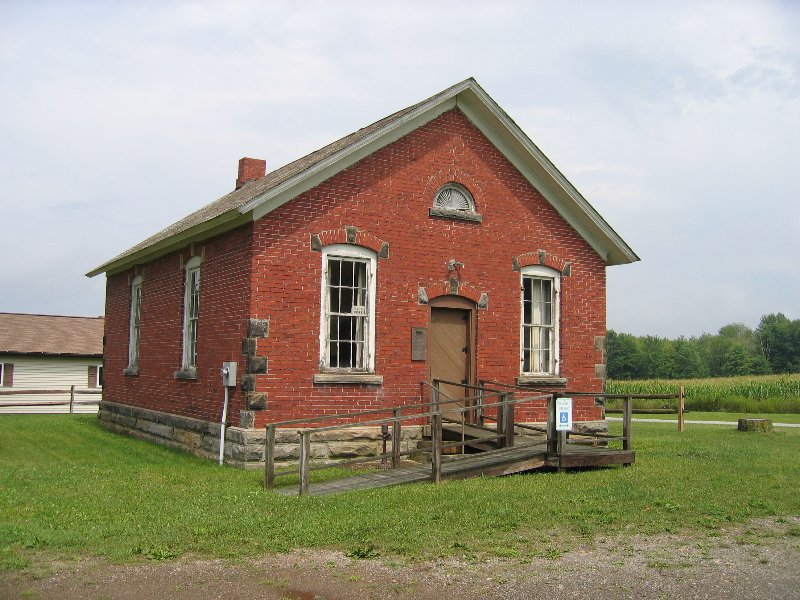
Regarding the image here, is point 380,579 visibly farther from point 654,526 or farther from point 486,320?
point 486,320

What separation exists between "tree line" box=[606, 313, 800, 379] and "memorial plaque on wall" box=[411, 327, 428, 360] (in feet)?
335

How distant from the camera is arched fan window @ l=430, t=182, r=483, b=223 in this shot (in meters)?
16.2

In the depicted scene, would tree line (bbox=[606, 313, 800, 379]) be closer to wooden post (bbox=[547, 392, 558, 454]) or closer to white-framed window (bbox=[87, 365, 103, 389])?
white-framed window (bbox=[87, 365, 103, 389])

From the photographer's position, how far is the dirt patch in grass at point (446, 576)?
6.89 meters

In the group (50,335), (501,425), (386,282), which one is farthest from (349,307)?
(50,335)

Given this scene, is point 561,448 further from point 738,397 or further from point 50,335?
point 50,335

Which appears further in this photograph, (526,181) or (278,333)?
(526,181)

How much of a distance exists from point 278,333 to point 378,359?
1935 mm

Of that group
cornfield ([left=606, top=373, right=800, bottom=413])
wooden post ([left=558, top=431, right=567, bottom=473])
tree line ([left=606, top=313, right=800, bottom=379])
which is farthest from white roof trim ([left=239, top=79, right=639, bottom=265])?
tree line ([left=606, top=313, right=800, bottom=379])

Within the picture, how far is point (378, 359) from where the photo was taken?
15.3 m

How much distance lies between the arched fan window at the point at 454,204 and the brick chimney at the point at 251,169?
353 inches

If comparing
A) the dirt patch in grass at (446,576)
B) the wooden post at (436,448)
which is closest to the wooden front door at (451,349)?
the wooden post at (436,448)

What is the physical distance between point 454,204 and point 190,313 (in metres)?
5.75

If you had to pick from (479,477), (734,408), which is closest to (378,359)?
(479,477)
